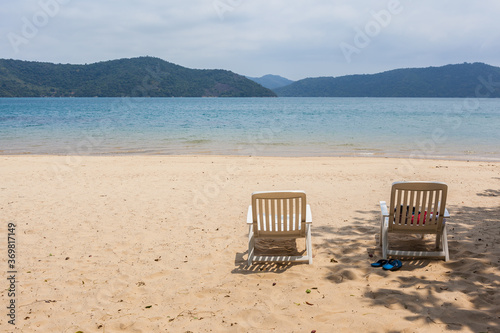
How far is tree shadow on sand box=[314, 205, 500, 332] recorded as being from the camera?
343 centimetres

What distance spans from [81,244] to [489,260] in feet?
18.5

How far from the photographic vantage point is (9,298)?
3932mm

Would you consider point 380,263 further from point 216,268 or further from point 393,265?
point 216,268

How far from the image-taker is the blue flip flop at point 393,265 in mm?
4512

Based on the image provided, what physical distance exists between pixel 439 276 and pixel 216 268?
2.68 meters

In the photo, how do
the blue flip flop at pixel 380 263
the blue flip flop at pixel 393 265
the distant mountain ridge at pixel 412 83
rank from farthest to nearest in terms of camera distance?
the distant mountain ridge at pixel 412 83, the blue flip flop at pixel 380 263, the blue flip flop at pixel 393 265

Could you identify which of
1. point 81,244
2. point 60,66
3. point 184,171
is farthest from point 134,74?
point 81,244

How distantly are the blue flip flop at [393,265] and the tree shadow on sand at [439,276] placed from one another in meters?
0.06

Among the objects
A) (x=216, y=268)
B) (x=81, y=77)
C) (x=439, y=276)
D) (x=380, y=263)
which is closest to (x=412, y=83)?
(x=81, y=77)

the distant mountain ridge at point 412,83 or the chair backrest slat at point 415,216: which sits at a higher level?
the distant mountain ridge at point 412,83

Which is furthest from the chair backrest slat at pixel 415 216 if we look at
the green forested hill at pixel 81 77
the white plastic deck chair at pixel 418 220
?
the green forested hill at pixel 81 77

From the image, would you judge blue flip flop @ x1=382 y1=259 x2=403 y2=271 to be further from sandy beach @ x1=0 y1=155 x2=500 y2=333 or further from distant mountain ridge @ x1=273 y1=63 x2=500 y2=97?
distant mountain ridge @ x1=273 y1=63 x2=500 y2=97

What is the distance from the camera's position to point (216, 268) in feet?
15.6

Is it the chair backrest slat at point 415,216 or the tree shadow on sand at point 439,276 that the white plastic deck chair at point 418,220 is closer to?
the chair backrest slat at point 415,216
